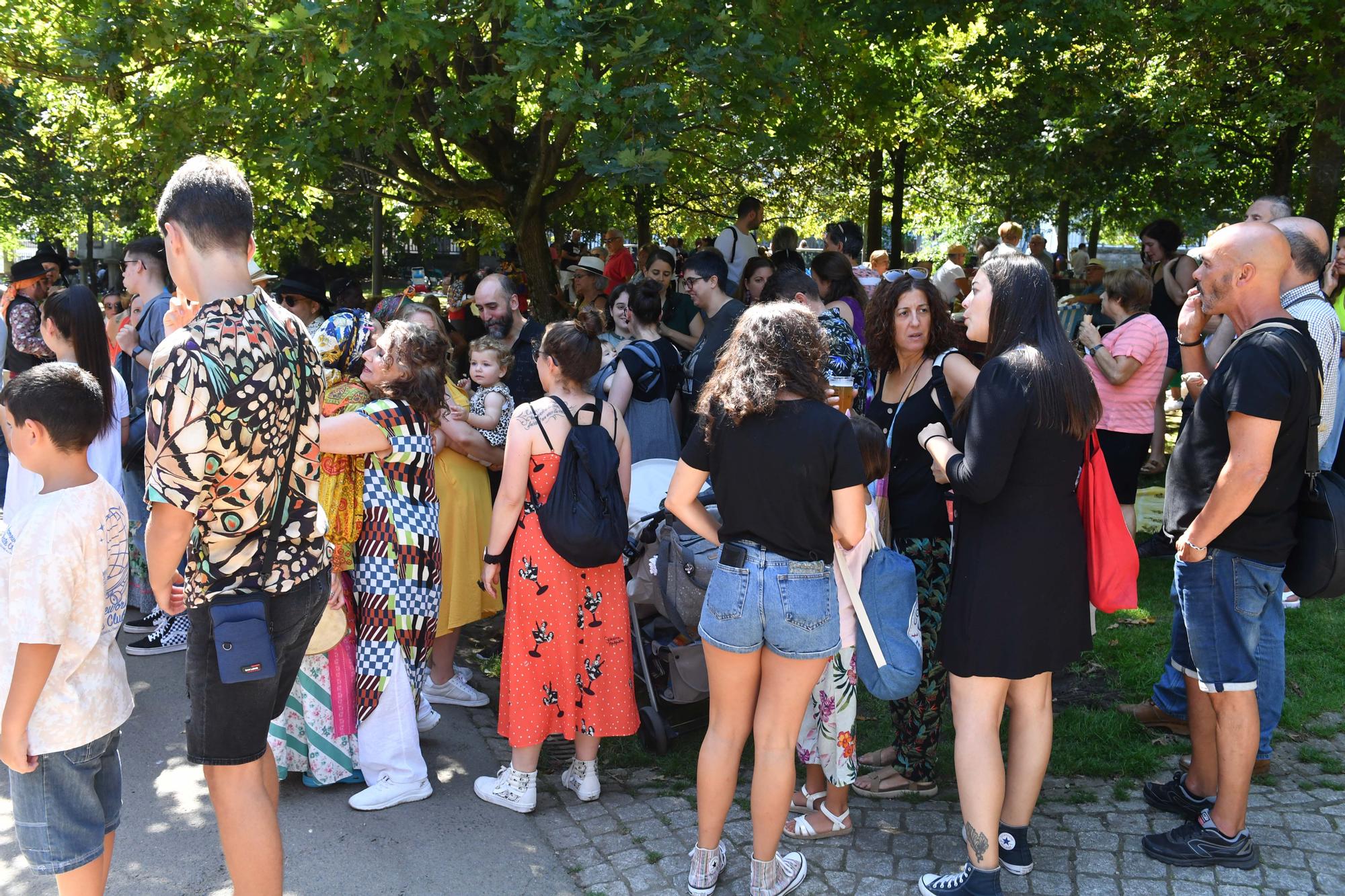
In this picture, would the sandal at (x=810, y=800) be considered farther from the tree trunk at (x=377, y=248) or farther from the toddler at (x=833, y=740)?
the tree trunk at (x=377, y=248)

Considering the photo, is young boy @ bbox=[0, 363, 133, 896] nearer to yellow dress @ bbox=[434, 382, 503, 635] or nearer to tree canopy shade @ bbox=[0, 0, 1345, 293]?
yellow dress @ bbox=[434, 382, 503, 635]

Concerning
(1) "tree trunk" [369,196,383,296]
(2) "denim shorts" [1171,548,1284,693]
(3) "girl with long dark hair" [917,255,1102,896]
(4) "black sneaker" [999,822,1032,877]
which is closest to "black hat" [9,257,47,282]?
(1) "tree trunk" [369,196,383,296]

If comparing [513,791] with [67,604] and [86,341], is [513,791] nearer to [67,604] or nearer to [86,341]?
[67,604]

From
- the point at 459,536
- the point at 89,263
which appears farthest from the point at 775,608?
the point at 89,263

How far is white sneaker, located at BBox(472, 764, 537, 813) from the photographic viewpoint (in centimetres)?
405

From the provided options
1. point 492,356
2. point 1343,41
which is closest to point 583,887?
point 492,356

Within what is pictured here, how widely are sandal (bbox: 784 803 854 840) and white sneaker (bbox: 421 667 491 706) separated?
73.0 inches

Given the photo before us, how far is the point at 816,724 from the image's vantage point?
12.6 ft

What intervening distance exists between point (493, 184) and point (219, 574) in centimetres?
603

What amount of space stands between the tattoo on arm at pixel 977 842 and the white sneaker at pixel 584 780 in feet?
4.92

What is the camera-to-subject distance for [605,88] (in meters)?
5.35

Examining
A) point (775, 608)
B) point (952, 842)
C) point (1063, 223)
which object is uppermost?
point (1063, 223)

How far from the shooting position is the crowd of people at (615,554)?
2.75m

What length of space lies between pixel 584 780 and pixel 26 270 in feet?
22.8
